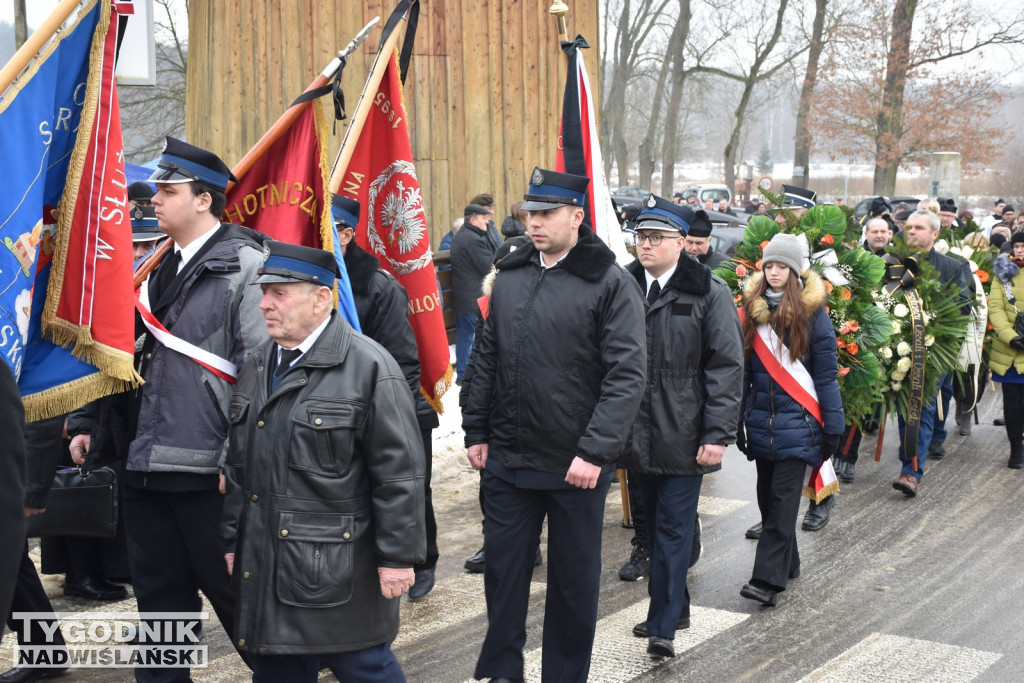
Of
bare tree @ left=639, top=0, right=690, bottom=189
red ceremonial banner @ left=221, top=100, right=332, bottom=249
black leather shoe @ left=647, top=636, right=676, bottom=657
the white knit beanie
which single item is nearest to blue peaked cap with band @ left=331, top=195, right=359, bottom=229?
red ceremonial banner @ left=221, top=100, right=332, bottom=249

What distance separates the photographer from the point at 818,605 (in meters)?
6.67

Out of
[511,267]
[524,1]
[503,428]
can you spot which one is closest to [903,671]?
[503,428]

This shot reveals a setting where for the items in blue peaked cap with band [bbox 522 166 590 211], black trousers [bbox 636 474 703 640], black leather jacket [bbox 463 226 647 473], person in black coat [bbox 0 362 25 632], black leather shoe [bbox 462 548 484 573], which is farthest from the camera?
black leather shoe [bbox 462 548 484 573]

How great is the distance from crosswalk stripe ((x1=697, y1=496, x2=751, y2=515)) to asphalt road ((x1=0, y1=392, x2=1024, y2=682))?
23 millimetres

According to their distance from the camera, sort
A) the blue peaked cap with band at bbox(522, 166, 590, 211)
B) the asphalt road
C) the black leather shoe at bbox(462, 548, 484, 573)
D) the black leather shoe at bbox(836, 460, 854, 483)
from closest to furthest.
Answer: the blue peaked cap with band at bbox(522, 166, 590, 211) → the asphalt road → the black leather shoe at bbox(462, 548, 484, 573) → the black leather shoe at bbox(836, 460, 854, 483)

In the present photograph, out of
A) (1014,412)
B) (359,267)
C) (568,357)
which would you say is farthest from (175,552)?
(1014,412)

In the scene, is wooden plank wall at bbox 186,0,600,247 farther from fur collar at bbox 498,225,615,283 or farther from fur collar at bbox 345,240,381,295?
fur collar at bbox 498,225,615,283

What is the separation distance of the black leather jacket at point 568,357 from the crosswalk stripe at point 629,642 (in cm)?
117

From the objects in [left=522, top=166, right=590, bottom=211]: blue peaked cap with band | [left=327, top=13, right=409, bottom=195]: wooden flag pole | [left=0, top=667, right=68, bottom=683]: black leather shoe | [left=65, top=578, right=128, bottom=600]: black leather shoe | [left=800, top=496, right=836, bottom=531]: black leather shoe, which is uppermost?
[left=327, top=13, right=409, bottom=195]: wooden flag pole

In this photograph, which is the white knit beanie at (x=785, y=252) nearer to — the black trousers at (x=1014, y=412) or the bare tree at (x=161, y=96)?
the black trousers at (x=1014, y=412)

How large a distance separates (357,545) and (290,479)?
0.31 m

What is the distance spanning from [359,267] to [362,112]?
90 centimetres

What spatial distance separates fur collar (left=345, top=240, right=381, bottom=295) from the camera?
6.02m

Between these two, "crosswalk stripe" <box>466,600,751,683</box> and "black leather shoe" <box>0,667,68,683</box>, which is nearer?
"black leather shoe" <box>0,667,68,683</box>
